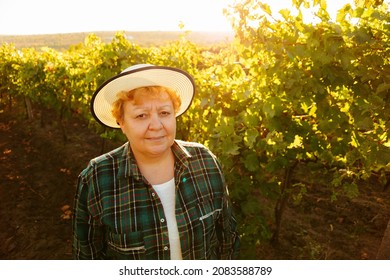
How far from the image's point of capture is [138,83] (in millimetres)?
1764

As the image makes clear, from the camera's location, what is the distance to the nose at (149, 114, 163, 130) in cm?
174

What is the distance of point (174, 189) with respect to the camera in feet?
6.23

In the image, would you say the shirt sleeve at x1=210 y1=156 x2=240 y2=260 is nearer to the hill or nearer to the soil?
the hill

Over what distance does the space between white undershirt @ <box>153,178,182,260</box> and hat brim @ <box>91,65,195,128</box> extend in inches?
22.2

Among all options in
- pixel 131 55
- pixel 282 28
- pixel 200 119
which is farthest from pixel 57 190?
pixel 282 28

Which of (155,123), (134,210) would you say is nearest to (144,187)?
(134,210)

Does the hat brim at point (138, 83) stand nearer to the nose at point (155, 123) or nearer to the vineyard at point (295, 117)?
the nose at point (155, 123)

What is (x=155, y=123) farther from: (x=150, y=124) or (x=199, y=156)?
(x=199, y=156)

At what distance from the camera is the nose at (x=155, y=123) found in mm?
1735

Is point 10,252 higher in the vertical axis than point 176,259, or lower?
lower

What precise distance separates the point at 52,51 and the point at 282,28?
844 centimetres

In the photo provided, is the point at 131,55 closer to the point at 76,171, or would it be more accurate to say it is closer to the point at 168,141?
the point at 76,171

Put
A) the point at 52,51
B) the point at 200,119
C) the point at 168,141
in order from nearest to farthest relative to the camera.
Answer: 1. the point at 168,141
2. the point at 200,119
3. the point at 52,51

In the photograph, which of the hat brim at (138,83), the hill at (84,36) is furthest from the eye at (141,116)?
the hill at (84,36)
